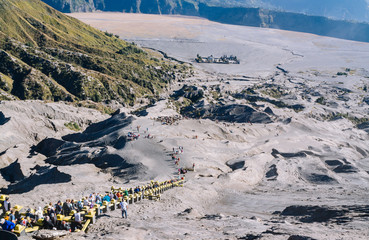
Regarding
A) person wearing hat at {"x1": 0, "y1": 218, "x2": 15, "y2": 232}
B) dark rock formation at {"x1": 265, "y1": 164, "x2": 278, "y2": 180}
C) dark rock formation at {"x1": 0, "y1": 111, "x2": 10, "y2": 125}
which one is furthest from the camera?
dark rock formation at {"x1": 0, "y1": 111, "x2": 10, "y2": 125}

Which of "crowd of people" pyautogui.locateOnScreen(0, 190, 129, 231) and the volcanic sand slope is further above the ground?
"crowd of people" pyautogui.locateOnScreen(0, 190, 129, 231)

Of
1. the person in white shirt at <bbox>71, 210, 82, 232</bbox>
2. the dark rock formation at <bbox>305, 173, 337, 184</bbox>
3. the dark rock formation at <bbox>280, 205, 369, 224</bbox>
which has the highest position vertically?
the person in white shirt at <bbox>71, 210, 82, 232</bbox>

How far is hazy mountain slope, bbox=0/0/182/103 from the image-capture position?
11124 cm

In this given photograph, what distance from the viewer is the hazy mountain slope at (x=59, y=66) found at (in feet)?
365

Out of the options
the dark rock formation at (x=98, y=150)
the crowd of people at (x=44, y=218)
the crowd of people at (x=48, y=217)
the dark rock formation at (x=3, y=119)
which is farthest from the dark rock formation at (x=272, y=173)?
the dark rock formation at (x=3, y=119)

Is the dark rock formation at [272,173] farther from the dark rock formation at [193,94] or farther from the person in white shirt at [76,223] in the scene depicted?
the dark rock formation at [193,94]

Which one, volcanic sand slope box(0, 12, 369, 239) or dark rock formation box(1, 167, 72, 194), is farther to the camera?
dark rock formation box(1, 167, 72, 194)

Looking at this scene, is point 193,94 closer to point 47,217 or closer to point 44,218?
point 44,218

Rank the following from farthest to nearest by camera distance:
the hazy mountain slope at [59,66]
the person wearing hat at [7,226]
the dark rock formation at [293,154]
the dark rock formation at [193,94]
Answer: the dark rock formation at [193,94]
the hazy mountain slope at [59,66]
the dark rock formation at [293,154]
the person wearing hat at [7,226]

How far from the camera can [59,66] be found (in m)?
123

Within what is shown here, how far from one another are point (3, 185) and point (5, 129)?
72.8ft

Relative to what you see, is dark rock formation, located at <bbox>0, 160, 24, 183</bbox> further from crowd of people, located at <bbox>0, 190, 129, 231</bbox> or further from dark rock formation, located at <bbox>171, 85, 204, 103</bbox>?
dark rock formation, located at <bbox>171, 85, 204, 103</bbox>

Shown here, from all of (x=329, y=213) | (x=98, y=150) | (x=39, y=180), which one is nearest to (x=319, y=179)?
(x=329, y=213)

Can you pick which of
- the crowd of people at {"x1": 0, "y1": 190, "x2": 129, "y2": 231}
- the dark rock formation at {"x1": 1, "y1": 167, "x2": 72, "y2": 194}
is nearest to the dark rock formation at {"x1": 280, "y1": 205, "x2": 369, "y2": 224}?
the crowd of people at {"x1": 0, "y1": 190, "x2": 129, "y2": 231}
